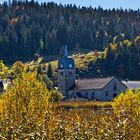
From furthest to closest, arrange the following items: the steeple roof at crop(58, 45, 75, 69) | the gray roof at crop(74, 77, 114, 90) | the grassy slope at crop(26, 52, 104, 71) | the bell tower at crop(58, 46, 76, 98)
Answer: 1. the grassy slope at crop(26, 52, 104, 71)
2. the steeple roof at crop(58, 45, 75, 69)
3. the bell tower at crop(58, 46, 76, 98)
4. the gray roof at crop(74, 77, 114, 90)

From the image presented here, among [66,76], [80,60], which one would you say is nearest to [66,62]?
[66,76]

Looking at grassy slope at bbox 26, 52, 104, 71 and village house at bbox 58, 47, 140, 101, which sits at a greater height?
grassy slope at bbox 26, 52, 104, 71

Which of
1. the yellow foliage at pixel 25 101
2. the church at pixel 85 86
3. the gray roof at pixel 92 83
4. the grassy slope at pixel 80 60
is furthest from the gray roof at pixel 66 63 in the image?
the yellow foliage at pixel 25 101

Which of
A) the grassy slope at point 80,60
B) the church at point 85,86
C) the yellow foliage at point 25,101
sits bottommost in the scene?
the church at point 85,86

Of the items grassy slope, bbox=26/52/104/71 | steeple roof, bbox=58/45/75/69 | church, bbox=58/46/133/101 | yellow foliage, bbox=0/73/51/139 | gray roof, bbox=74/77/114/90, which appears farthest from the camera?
grassy slope, bbox=26/52/104/71

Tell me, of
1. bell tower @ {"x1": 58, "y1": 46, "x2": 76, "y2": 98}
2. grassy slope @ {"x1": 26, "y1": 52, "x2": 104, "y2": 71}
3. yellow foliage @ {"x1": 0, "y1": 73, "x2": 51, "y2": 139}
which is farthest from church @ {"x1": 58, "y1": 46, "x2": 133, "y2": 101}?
yellow foliage @ {"x1": 0, "y1": 73, "x2": 51, "y2": 139}

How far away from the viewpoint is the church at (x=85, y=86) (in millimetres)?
114812

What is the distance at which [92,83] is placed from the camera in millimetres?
117250

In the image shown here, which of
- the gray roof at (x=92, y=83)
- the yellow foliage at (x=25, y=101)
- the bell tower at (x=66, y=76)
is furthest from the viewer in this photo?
the bell tower at (x=66, y=76)

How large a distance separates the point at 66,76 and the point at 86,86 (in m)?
5.23

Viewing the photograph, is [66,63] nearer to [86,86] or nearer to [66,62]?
[66,62]

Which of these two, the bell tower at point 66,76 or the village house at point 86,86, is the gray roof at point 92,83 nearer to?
the village house at point 86,86

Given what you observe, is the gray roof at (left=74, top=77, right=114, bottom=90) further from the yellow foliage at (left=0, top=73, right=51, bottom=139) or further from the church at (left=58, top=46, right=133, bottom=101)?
the yellow foliage at (left=0, top=73, right=51, bottom=139)

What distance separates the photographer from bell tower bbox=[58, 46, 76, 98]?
119 metres
